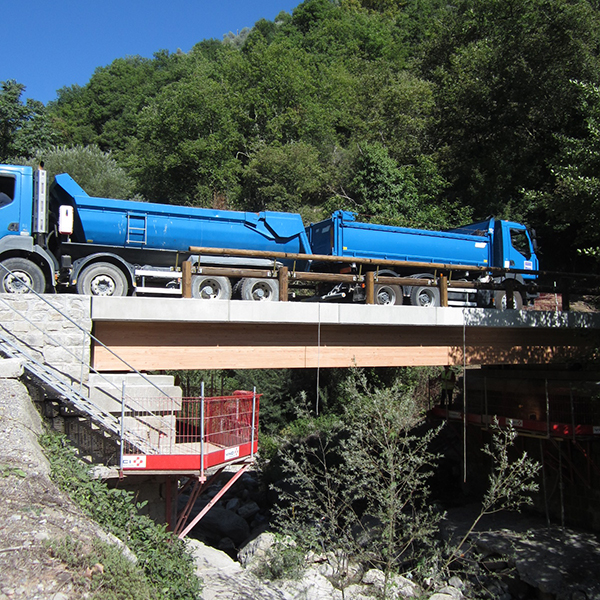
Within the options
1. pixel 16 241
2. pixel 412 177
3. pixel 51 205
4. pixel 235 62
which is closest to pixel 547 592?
pixel 16 241

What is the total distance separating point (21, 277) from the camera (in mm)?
10211

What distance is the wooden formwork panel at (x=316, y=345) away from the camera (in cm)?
951

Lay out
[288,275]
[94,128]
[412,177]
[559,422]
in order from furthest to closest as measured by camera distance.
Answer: [94,128]
[412,177]
[559,422]
[288,275]

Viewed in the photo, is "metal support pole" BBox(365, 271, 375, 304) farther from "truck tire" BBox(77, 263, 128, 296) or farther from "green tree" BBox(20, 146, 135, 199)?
"green tree" BBox(20, 146, 135, 199)

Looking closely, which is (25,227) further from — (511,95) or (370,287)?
(511,95)

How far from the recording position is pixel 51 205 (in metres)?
12.5

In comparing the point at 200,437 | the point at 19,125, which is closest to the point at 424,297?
the point at 200,437

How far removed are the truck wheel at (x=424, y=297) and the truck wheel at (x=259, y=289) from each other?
391 cm

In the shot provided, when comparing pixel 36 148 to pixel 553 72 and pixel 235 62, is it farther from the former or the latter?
pixel 553 72

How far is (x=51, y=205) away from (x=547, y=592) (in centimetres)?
1289

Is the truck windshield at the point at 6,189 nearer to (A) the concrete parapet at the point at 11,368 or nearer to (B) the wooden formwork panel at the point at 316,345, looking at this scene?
(B) the wooden formwork panel at the point at 316,345

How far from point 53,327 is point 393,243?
967cm

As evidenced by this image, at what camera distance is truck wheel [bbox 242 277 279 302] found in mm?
12523

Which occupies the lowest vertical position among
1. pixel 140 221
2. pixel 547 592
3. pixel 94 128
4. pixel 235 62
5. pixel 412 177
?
pixel 547 592
